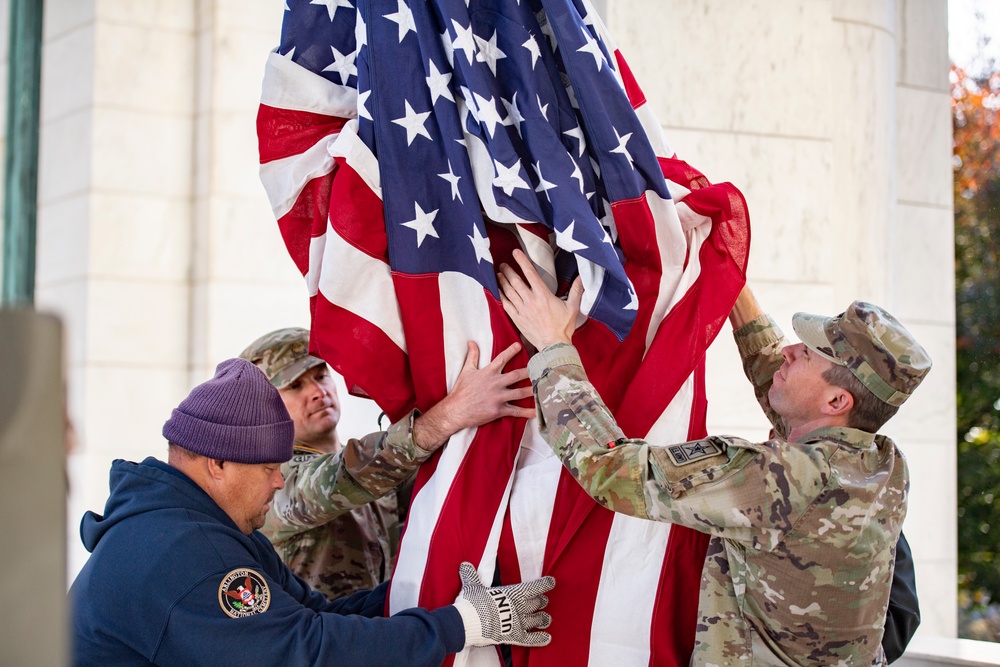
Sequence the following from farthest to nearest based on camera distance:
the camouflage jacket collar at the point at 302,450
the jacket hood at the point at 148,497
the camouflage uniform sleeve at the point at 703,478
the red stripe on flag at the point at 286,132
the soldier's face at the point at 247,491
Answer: the camouflage jacket collar at the point at 302,450, the red stripe on flag at the point at 286,132, the soldier's face at the point at 247,491, the jacket hood at the point at 148,497, the camouflage uniform sleeve at the point at 703,478

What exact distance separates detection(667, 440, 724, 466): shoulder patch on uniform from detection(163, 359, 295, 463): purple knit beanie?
→ 925mm

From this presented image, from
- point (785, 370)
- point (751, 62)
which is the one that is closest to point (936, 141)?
point (751, 62)

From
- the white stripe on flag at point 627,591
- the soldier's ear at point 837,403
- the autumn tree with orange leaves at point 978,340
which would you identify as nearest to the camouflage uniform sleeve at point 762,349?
the soldier's ear at point 837,403

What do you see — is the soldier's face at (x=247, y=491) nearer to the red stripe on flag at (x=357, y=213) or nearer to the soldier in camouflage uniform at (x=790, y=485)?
the red stripe on flag at (x=357, y=213)

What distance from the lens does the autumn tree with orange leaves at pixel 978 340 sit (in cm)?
565

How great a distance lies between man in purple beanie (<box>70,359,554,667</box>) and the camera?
89.3 inches

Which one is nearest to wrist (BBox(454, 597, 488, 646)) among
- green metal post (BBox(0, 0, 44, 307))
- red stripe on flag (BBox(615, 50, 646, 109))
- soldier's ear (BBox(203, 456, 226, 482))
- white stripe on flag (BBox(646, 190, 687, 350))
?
soldier's ear (BBox(203, 456, 226, 482))

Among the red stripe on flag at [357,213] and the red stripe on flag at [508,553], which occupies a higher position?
the red stripe on flag at [357,213]

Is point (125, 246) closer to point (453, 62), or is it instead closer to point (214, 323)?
point (214, 323)

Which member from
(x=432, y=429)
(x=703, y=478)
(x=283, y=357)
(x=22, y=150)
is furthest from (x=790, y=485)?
(x=22, y=150)

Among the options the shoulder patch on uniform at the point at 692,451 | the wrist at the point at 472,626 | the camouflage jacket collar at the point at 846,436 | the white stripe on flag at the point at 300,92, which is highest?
the white stripe on flag at the point at 300,92

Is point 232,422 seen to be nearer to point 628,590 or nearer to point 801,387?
point 628,590

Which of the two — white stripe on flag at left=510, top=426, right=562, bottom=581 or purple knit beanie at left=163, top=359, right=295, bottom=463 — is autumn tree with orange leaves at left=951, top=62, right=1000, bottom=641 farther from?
purple knit beanie at left=163, top=359, right=295, bottom=463

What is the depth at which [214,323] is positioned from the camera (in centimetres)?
574
